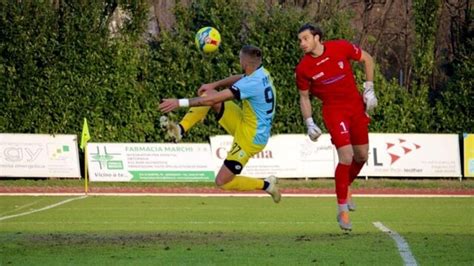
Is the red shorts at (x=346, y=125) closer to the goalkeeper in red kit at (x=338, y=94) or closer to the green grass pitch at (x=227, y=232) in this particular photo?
the goalkeeper in red kit at (x=338, y=94)

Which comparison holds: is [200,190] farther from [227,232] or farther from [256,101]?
[256,101]

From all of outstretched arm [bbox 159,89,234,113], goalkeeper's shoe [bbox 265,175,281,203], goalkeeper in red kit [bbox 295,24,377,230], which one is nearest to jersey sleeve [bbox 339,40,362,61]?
goalkeeper in red kit [bbox 295,24,377,230]

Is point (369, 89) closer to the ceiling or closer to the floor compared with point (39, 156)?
closer to the ceiling

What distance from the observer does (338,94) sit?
47.3 feet

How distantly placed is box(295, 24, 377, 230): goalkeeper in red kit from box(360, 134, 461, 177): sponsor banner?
19.4m

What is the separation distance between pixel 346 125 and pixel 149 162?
63.8 feet

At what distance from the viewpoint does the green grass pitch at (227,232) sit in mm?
11930

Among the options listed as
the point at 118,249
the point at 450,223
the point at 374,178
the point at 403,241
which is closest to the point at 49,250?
the point at 118,249

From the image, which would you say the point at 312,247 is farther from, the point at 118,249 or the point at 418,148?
the point at 418,148

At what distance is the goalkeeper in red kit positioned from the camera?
1426 centimetres

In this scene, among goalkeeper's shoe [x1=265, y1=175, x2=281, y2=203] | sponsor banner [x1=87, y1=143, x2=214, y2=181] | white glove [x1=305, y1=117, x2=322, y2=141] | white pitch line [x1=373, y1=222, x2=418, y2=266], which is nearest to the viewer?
white pitch line [x1=373, y1=222, x2=418, y2=266]

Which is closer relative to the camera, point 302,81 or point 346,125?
point 346,125

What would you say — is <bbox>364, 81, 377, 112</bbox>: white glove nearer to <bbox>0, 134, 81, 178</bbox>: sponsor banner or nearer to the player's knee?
the player's knee

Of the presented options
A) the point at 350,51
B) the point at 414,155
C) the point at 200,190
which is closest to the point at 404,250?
the point at 350,51
